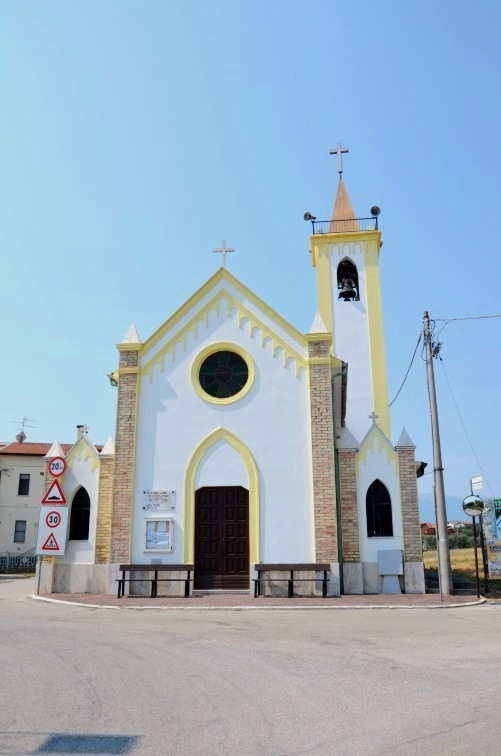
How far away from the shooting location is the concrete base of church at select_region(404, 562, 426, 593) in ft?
60.5

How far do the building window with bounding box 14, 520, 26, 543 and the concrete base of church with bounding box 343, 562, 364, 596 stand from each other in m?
30.7

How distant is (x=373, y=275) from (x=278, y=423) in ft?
40.3

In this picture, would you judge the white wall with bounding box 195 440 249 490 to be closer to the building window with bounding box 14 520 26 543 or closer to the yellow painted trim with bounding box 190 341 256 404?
the yellow painted trim with bounding box 190 341 256 404

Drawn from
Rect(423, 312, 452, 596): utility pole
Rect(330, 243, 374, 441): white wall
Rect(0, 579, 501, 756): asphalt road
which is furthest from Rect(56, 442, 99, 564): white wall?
Rect(330, 243, 374, 441): white wall

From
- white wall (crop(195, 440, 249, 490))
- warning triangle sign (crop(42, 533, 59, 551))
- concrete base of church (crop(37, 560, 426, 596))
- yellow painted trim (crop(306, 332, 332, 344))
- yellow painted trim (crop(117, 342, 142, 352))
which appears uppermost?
yellow painted trim (crop(306, 332, 332, 344))

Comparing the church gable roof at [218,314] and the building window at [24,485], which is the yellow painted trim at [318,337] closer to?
the church gable roof at [218,314]

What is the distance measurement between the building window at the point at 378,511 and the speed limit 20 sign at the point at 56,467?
9037 millimetres

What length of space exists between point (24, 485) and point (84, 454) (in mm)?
26201

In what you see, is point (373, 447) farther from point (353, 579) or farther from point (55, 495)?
point (55, 495)

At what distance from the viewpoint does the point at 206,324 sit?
65.6 ft

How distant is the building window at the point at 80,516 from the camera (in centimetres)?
1941

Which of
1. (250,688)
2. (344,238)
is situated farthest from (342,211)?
(250,688)

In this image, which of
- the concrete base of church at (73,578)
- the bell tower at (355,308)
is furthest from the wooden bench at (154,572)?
the bell tower at (355,308)

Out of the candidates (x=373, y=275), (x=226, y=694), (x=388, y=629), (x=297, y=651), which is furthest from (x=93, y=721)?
(x=373, y=275)
